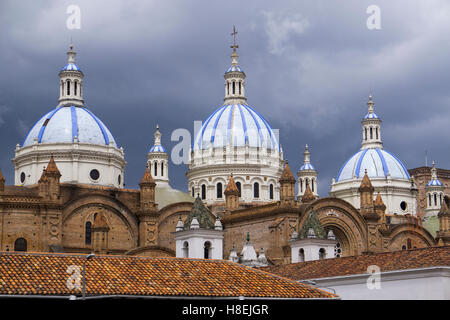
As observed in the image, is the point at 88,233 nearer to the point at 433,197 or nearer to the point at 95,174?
the point at 95,174

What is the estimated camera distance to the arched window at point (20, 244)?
193 feet

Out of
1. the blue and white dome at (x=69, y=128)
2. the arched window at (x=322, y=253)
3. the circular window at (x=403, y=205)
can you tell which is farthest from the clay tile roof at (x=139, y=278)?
the circular window at (x=403, y=205)

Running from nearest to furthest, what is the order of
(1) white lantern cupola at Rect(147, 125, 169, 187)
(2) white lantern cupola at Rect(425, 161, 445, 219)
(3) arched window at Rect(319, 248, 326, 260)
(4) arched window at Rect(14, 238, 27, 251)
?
(3) arched window at Rect(319, 248, 326, 260)
(4) arched window at Rect(14, 238, 27, 251)
(1) white lantern cupola at Rect(147, 125, 169, 187)
(2) white lantern cupola at Rect(425, 161, 445, 219)

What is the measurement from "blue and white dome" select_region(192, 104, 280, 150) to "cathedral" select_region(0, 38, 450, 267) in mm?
111

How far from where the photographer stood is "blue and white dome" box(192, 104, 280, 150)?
79938mm

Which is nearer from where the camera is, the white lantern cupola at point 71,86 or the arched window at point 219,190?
the white lantern cupola at point 71,86

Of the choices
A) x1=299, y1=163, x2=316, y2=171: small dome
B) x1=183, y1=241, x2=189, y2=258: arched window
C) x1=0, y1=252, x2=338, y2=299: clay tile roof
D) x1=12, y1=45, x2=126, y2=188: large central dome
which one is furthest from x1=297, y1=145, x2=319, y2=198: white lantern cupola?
x1=0, y1=252, x2=338, y2=299: clay tile roof

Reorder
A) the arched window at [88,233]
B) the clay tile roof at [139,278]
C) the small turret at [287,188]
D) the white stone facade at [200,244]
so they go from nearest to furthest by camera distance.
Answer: the clay tile roof at [139,278] < the white stone facade at [200,244] < the arched window at [88,233] < the small turret at [287,188]

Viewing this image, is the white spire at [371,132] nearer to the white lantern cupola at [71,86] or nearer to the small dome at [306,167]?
the small dome at [306,167]

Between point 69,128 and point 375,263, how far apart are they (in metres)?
33.3

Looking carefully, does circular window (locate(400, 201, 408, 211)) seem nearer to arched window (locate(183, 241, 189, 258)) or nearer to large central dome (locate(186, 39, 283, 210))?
large central dome (locate(186, 39, 283, 210))

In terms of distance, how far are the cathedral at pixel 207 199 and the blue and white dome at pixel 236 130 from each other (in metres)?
0.11

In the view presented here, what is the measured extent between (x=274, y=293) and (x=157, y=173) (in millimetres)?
48627

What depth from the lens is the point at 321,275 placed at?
143 ft
